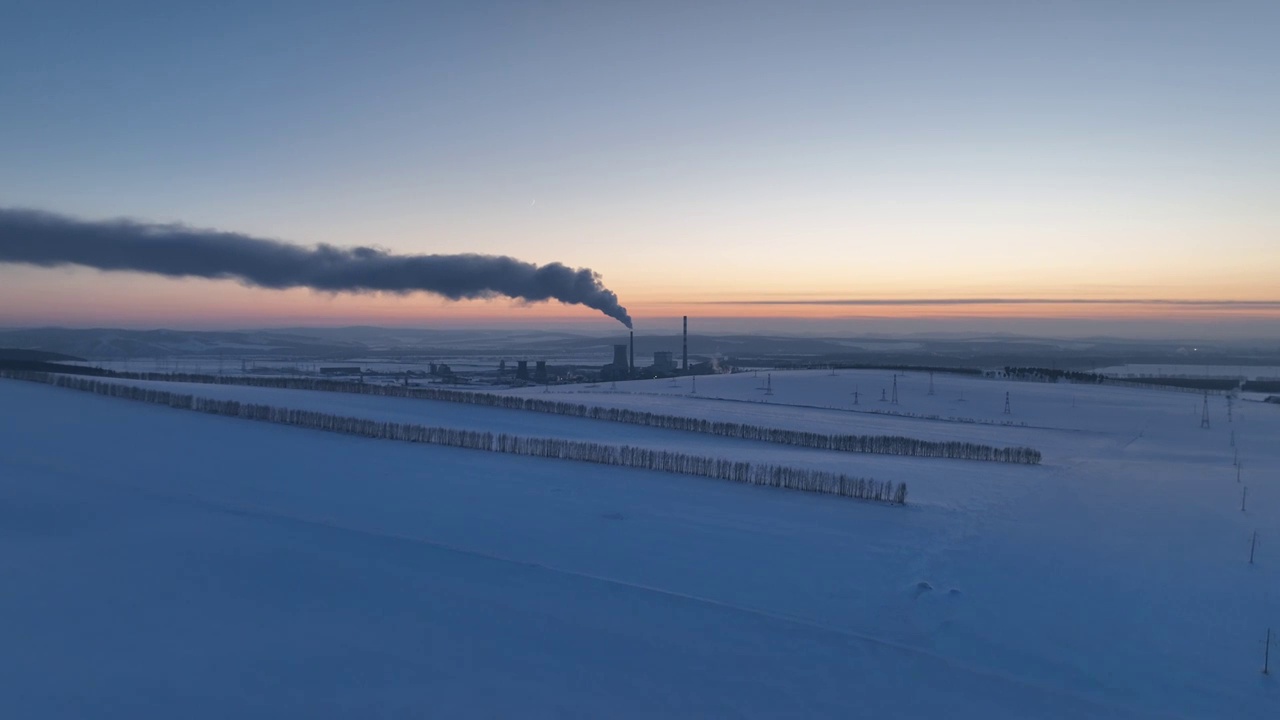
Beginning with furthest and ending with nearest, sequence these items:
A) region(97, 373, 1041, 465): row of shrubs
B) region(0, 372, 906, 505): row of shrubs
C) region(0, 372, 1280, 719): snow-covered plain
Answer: region(97, 373, 1041, 465): row of shrubs, region(0, 372, 906, 505): row of shrubs, region(0, 372, 1280, 719): snow-covered plain

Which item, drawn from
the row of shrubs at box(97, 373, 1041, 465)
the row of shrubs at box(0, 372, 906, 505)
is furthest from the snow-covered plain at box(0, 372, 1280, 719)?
the row of shrubs at box(97, 373, 1041, 465)

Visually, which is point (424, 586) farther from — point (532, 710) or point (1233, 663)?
point (1233, 663)

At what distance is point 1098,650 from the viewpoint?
8.05 metres

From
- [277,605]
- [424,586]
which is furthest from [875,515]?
[277,605]

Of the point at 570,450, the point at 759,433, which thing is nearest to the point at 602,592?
the point at 570,450

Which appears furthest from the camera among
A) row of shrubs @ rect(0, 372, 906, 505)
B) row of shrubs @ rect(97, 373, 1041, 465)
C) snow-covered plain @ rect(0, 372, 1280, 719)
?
row of shrubs @ rect(97, 373, 1041, 465)

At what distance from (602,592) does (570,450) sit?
9.72 meters

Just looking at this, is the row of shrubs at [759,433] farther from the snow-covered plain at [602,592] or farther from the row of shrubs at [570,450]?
the row of shrubs at [570,450]

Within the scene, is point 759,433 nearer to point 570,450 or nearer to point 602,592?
point 570,450

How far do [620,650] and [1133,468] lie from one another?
17510mm

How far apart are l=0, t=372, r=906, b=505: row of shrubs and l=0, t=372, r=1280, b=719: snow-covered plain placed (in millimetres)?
785

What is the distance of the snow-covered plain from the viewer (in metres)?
6.83

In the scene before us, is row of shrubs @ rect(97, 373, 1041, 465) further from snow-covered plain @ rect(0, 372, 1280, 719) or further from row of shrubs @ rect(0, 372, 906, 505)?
row of shrubs @ rect(0, 372, 906, 505)

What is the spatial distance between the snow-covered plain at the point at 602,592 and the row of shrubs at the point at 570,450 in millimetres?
785
